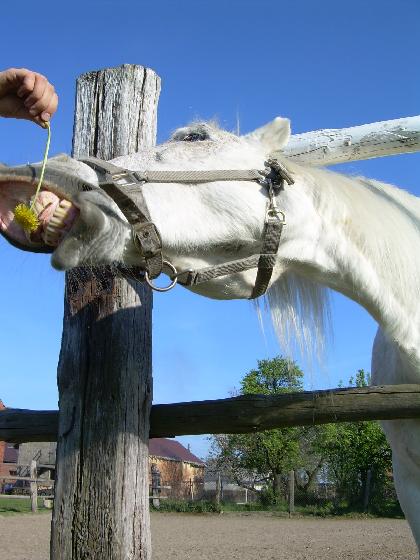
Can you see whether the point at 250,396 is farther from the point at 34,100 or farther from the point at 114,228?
the point at 34,100

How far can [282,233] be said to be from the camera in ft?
7.37

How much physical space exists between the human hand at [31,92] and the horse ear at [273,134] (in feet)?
2.53

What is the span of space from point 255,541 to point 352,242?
39.8ft

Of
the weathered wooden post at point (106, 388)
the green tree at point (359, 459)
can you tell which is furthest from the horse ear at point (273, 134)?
the green tree at point (359, 459)

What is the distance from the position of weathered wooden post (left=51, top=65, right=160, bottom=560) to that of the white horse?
0.38 meters

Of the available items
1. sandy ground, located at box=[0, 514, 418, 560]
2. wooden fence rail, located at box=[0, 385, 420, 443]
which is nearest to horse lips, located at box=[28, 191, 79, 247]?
wooden fence rail, located at box=[0, 385, 420, 443]

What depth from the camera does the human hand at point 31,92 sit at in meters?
2.02

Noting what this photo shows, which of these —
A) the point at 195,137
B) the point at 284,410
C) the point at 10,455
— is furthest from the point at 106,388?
the point at 10,455

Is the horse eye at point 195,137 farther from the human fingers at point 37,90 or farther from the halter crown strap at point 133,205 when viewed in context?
the human fingers at point 37,90

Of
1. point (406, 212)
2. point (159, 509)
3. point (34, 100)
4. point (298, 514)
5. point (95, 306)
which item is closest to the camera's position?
point (34, 100)

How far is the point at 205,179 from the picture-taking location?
2100 mm

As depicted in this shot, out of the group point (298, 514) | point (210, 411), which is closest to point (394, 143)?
point (210, 411)

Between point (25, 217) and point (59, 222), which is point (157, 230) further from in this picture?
point (25, 217)

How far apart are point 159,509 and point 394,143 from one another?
2411 centimetres
